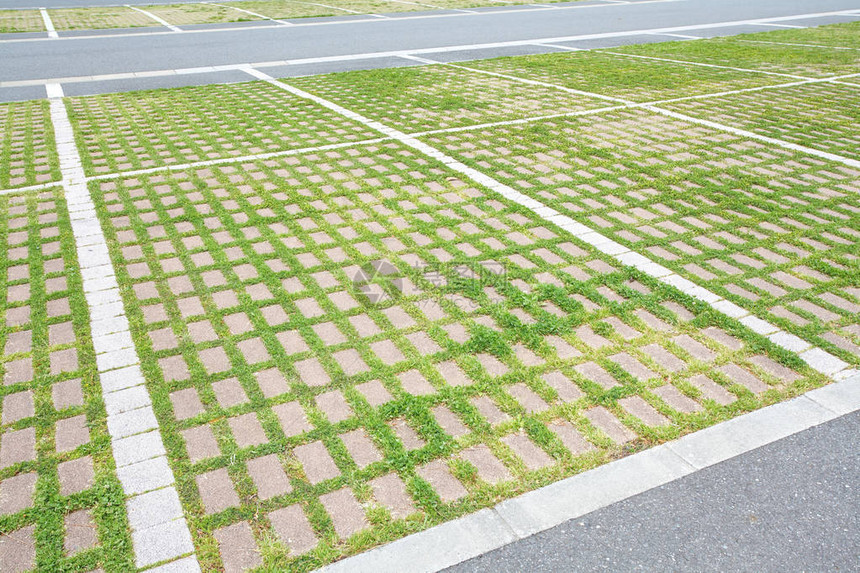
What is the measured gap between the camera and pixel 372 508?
3.04 m

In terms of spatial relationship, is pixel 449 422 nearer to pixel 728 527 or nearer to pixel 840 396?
pixel 728 527

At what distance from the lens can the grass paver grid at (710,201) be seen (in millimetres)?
4840

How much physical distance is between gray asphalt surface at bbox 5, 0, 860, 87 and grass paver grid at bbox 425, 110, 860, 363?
8.63 metres

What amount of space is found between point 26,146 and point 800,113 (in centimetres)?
1128

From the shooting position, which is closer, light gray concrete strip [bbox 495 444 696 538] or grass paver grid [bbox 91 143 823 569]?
light gray concrete strip [bbox 495 444 696 538]

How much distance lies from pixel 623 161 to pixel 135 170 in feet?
19.2

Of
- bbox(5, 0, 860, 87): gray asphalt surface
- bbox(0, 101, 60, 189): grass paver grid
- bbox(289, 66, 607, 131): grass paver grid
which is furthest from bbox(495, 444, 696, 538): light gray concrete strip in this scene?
bbox(5, 0, 860, 87): gray asphalt surface

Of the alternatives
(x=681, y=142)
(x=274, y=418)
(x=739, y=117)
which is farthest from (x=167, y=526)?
(x=739, y=117)

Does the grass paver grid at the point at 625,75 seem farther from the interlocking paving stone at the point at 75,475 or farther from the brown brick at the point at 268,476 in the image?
the interlocking paving stone at the point at 75,475

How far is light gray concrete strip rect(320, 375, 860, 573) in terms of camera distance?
110 inches

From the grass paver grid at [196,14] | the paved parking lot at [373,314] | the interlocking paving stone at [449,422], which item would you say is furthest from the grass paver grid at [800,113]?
the grass paver grid at [196,14]

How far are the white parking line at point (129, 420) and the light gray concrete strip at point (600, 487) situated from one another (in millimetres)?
821

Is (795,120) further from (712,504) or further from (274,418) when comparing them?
(274,418)

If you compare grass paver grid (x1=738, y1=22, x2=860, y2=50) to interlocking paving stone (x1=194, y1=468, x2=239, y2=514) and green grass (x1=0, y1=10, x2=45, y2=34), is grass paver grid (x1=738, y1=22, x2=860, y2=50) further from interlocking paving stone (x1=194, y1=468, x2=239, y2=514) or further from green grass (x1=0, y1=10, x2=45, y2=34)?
green grass (x1=0, y1=10, x2=45, y2=34)
